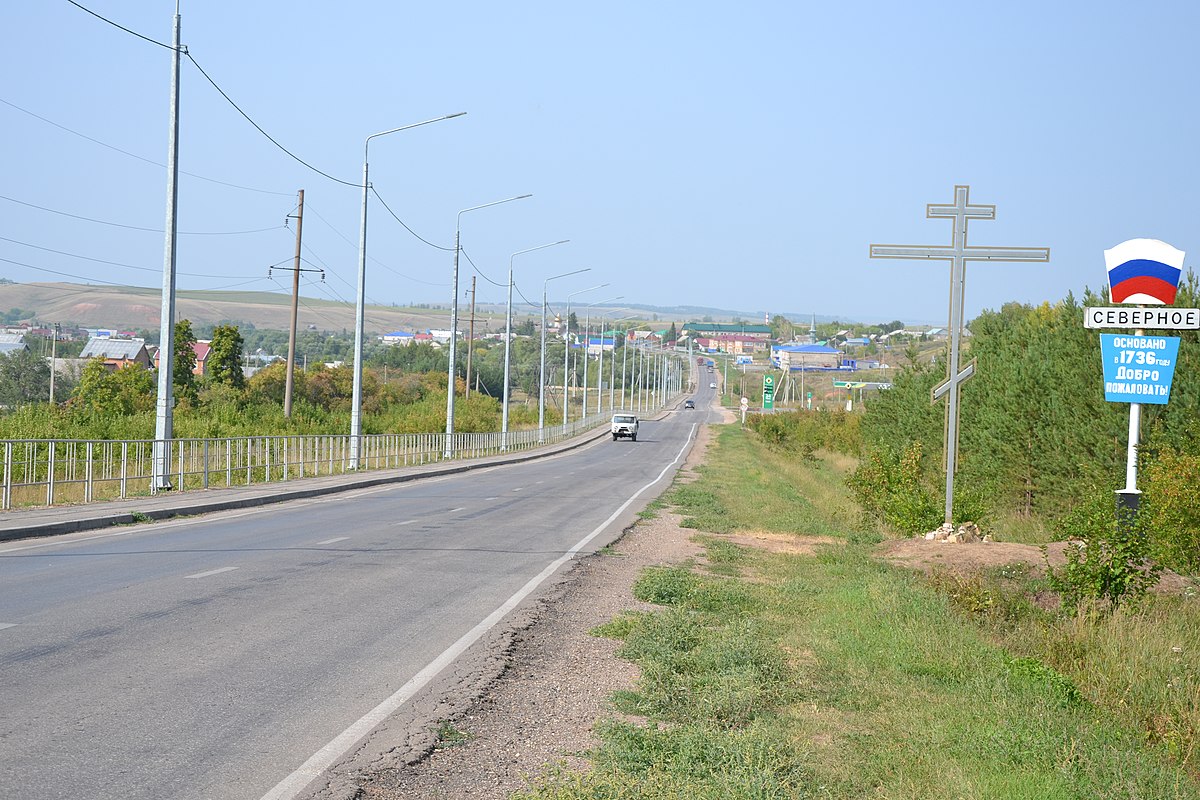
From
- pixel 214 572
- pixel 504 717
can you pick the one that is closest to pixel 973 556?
pixel 214 572

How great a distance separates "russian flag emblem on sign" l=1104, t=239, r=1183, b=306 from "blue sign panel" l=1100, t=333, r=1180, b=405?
0.52 metres

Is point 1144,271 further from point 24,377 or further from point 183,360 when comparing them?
point 24,377

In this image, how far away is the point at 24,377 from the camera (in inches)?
3777

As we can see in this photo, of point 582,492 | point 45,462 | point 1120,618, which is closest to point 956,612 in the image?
point 1120,618

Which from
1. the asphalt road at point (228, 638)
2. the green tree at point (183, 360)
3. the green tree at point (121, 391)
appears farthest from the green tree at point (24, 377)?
the asphalt road at point (228, 638)

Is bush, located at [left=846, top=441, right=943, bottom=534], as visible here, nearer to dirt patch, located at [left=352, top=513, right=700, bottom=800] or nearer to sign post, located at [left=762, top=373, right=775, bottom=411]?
dirt patch, located at [left=352, top=513, right=700, bottom=800]

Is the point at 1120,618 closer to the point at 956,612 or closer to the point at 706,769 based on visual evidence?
the point at 956,612

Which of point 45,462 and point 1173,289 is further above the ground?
point 1173,289

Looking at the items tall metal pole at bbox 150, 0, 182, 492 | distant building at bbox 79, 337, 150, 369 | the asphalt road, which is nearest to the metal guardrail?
tall metal pole at bbox 150, 0, 182, 492

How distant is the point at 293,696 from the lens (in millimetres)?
7828

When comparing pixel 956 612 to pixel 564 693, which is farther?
pixel 956 612

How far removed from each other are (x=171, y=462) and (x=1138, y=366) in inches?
840

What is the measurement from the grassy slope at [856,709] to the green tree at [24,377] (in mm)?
90266

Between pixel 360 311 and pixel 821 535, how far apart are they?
71.8ft
